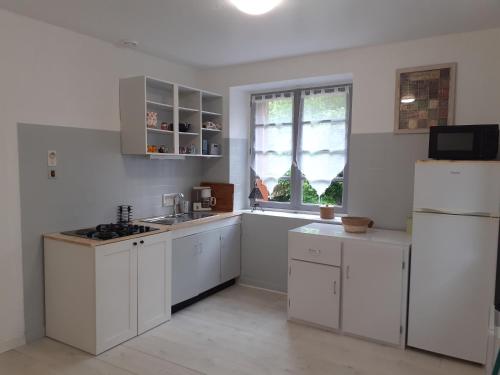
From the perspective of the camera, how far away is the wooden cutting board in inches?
171

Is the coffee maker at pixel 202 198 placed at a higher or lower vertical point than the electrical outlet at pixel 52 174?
lower

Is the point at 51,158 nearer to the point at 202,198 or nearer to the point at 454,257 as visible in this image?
the point at 202,198

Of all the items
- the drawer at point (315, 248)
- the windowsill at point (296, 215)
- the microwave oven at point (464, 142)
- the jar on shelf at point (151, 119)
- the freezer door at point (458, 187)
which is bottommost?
the drawer at point (315, 248)

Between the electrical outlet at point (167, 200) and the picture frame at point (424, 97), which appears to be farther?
the electrical outlet at point (167, 200)

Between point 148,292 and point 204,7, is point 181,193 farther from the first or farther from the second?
point 204,7

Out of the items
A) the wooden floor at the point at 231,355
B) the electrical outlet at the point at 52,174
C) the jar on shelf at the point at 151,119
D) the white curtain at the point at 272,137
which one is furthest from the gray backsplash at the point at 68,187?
the white curtain at the point at 272,137

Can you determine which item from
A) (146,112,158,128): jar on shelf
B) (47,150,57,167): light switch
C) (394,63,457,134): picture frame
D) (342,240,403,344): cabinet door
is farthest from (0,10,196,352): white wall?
(394,63,457,134): picture frame

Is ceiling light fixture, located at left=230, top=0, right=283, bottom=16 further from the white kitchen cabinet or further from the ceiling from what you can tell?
the white kitchen cabinet

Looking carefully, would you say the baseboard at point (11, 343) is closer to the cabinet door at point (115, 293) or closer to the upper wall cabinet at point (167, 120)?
the cabinet door at point (115, 293)

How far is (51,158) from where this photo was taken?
9.66 feet

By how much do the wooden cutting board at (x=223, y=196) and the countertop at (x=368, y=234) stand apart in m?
1.14

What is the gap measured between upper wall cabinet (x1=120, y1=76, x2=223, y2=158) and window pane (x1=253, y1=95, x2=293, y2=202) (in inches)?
19.5

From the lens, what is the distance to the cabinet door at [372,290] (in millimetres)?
2869

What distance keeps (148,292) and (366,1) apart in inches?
109
